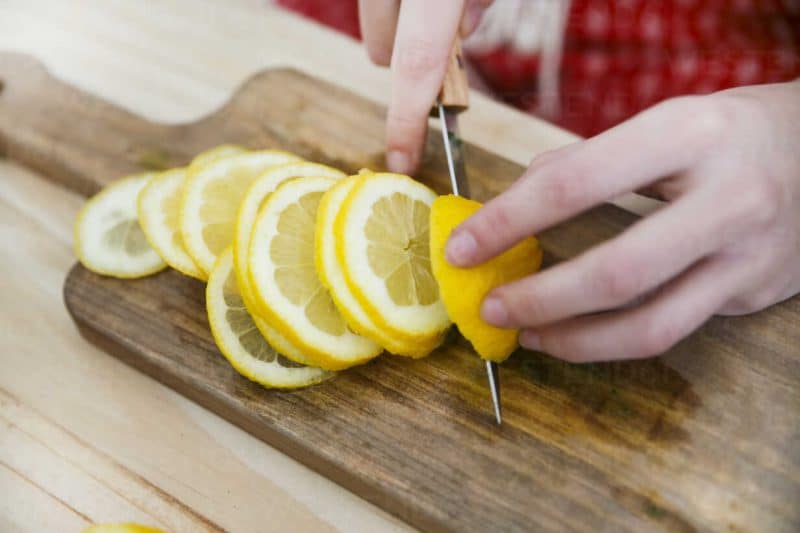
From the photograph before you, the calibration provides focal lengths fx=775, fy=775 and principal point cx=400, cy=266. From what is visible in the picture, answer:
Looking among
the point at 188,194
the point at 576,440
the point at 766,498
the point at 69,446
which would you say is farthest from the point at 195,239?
the point at 766,498

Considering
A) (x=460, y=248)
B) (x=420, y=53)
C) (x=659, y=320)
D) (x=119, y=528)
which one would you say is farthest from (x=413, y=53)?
(x=119, y=528)

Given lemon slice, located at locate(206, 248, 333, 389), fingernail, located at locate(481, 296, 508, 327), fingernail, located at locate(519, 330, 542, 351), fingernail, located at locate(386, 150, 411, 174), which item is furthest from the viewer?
fingernail, located at locate(386, 150, 411, 174)

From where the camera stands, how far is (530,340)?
56.7 inches

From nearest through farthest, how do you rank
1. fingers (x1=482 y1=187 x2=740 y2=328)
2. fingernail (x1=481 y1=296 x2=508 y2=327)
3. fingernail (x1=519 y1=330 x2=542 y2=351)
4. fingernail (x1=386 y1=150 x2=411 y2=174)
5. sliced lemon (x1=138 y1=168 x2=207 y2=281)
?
fingers (x1=482 y1=187 x2=740 y2=328)
fingernail (x1=481 y1=296 x2=508 y2=327)
fingernail (x1=519 y1=330 x2=542 y2=351)
sliced lemon (x1=138 y1=168 x2=207 y2=281)
fingernail (x1=386 y1=150 x2=411 y2=174)

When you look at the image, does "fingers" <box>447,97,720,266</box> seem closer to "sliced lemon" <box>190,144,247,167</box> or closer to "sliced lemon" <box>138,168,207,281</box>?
"sliced lemon" <box>138,168,207,281</box>

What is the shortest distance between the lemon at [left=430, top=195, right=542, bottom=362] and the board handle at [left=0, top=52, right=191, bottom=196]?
2.80 ft

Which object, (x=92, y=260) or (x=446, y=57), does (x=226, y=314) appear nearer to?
(x=92, y=260)

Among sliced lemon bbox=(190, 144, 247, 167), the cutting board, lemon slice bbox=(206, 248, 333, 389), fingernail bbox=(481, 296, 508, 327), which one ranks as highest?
fingernail bbox=(481, 296, 508, 327)

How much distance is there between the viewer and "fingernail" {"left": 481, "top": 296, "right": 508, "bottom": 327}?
132 cm

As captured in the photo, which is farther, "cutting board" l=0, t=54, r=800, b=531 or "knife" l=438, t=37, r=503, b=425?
"knife" l=438, t=37, r=503, b=425

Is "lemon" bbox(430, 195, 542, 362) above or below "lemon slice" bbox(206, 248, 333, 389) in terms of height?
above

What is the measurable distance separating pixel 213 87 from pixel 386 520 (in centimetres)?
135

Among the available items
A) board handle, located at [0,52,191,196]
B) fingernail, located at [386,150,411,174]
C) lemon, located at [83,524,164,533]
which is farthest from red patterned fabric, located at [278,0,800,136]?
lemon, located at [83,524,164,533]

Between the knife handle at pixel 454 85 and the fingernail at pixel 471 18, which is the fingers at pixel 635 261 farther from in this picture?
the fingernail at pixel 471 18
